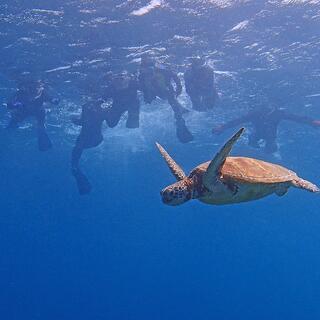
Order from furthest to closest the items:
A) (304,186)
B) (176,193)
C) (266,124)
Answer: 1. (266,124)
2. (304,186)
3. (176,193)

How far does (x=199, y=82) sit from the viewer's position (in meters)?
16.7

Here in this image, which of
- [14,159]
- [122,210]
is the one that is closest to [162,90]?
[14,159]

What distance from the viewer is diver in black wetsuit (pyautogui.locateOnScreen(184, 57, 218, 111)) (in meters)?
16.6

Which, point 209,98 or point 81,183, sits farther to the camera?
point 81,183

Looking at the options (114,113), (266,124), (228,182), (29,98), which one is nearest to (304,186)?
(228,182)

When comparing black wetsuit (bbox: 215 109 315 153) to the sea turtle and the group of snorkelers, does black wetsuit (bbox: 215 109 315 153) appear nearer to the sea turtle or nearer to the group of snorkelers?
the group of snorkelers

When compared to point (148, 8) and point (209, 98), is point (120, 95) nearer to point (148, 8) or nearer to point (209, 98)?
point (209, 98)

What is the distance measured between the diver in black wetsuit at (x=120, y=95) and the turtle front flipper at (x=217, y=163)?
13835mm

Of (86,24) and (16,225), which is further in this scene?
(16,225)

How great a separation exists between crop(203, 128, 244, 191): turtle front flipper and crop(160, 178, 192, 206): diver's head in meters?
0.23

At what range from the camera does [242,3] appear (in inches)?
514

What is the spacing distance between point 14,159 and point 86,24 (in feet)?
83.8

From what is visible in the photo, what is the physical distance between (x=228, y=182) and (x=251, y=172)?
31 cm

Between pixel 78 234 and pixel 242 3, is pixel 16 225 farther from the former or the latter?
pixel 242 3
